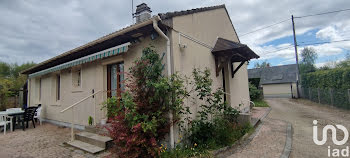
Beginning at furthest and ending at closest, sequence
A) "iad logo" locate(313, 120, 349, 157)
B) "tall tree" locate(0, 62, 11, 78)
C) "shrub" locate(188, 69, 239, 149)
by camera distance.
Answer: "tall tree" locate(0, 62, 11, 78)
"shrub" locate(188, 69, 239, 149)
"iad logo" locate(313, 120, 349, 157)

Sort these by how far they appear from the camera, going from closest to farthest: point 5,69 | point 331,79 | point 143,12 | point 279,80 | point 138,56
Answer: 1. point 138,56
2. point 143,12
3. point 331,79
4. point 5,69
5. point 279,80

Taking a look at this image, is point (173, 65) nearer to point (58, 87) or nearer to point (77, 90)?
point (77, 90)

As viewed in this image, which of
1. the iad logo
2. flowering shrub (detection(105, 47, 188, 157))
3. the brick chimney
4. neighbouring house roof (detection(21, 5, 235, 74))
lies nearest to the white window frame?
neighbouring house roof (detection(21, 5, 235, 74))

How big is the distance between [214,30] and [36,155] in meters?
9.91

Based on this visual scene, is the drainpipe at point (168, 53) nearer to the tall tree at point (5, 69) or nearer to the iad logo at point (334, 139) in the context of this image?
the iad logo at point (334, 139)

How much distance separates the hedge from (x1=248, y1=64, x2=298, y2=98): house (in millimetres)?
14152

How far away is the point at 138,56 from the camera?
6.02 metres

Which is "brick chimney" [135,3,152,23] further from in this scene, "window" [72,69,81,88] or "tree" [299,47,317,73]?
"tree" [299,47,317,73]

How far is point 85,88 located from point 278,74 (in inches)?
1719

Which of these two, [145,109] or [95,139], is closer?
[145,109]

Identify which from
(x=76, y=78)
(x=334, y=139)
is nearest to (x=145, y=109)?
(x=76, y=78)

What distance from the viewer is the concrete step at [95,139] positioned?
5622 millimetres

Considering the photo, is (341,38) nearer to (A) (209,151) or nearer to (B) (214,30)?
(B) (214,30)

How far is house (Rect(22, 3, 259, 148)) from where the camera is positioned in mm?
5426
